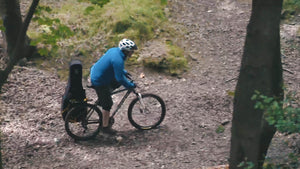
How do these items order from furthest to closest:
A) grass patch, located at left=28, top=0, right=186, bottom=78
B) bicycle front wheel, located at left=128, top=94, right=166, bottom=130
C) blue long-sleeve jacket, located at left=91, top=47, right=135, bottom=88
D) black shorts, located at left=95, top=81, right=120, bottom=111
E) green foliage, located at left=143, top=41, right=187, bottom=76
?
grass patch, located at left=28, top=0, right=186, bottom=78 → green foliage, located at left=143, top=41, right=187, bottom=76 → bicycle front wheel, located at left=128, top=94, right=166, bottom=130 → black shorts, located at left=95, top=81, right=120, bottom=111 → blue long-sleeve jacket, located at left=91, top=47, right=135, bottom=88

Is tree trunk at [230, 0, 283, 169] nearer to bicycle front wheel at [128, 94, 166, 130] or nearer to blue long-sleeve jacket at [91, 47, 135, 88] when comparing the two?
blue long-sleeve jacket at [91, 47, 135, 88]

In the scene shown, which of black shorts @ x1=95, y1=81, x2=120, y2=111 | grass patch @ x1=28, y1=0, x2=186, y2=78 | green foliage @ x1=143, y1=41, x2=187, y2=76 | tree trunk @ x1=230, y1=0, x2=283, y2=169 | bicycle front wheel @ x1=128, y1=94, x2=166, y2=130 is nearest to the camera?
tree trunk @ x1=230, y1=0, x2=283, y2=169

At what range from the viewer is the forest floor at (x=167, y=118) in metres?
7.43

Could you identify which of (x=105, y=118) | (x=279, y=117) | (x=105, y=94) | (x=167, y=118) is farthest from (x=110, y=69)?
(x=279, y=117)

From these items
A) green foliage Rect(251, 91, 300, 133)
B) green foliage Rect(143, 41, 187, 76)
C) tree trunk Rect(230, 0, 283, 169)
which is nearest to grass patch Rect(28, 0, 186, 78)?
green foliage Rect(143, 41, 187, 76)

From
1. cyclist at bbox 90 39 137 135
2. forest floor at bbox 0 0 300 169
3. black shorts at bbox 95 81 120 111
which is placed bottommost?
forest floor at bbox 0 0 300 169

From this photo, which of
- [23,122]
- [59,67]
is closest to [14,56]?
[23,122]

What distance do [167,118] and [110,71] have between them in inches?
81.9

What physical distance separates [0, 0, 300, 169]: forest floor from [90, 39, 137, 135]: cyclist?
104cm

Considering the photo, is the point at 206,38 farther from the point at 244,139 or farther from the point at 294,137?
the point at 244,139

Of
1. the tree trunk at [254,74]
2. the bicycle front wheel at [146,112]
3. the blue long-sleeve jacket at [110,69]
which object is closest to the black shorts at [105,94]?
the blue long-sleeve jacket at [110,69]

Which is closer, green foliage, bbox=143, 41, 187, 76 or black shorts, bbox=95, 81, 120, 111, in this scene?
black shorts, bbox=95, 81, 120, 111

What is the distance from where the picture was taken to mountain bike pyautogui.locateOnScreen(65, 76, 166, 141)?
7633 millimetres

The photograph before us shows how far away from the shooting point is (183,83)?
10391 millimetres
